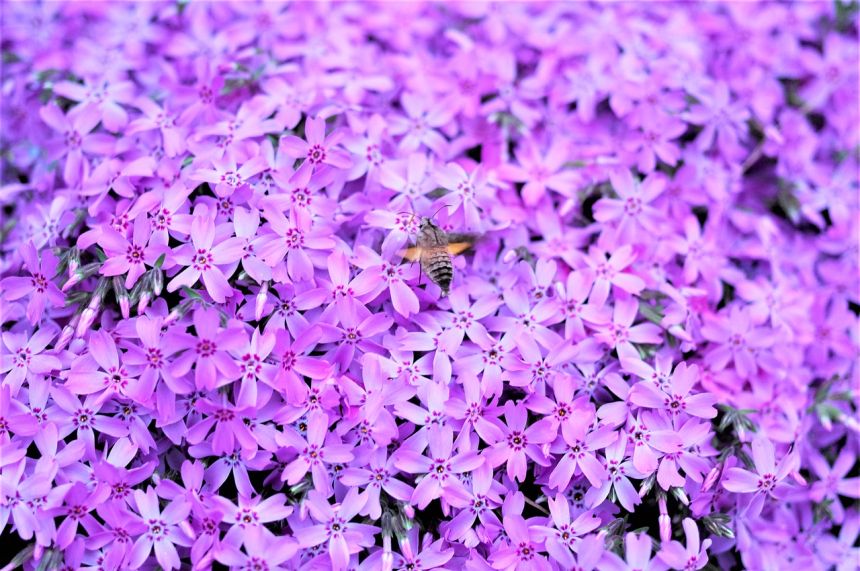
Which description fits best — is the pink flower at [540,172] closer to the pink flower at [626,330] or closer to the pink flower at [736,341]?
the pink flower at [626,330]

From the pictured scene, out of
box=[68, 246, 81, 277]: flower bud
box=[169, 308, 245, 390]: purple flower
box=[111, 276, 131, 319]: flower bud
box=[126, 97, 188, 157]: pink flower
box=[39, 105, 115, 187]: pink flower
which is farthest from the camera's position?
box=[39, 105, 115, 187]: pink flower

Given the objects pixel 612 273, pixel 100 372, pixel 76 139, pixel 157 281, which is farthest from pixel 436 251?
pixel 76 139

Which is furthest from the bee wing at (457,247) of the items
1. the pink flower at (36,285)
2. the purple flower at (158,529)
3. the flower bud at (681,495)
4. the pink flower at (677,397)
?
the pink flower at (36,285)

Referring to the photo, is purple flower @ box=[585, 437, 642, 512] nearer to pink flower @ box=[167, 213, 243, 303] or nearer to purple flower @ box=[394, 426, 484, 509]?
purple flower @ box=[394, 426, 484, 509]

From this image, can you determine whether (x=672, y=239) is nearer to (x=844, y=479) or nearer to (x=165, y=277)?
(x=844, y=479)

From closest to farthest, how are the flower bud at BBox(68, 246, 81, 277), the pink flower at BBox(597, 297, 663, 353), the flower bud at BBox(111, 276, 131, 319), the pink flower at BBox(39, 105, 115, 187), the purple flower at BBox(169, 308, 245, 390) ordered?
the purple flower at BBox(169, 308, 245, 390)
the flower bud at BBox(111, 276, 131, 319)
the flower bud at BBox(68, 246, 81, 277)
the pink flower at BBox(597, 297, 663, 353)
the pink flower at BBox(39, 105, 115, 187)

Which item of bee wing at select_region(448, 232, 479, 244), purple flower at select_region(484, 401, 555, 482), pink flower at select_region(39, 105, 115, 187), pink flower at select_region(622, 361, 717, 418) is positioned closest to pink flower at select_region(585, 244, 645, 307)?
pink flower at select_region(622, 361, 717, 418)

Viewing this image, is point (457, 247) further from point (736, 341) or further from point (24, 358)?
point (24, 358)

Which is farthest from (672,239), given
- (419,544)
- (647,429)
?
(419,544)
